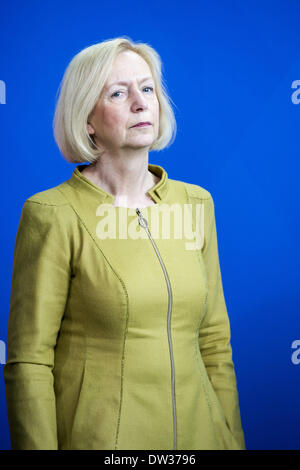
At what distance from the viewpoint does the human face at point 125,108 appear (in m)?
1.21

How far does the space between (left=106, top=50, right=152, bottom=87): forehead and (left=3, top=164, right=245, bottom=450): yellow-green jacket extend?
208 millimetres

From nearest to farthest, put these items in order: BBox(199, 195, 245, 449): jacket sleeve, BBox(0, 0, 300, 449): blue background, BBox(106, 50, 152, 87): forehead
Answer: BBox(106, 50, 152, 87): forehead
BBox(199, 195, 245, 449): jacket sleeve
BBox(0, 0, 300, 449): blue background

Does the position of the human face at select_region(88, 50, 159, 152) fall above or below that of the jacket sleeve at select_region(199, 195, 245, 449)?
above

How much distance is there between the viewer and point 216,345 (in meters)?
1.34

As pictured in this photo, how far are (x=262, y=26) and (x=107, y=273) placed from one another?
136cm

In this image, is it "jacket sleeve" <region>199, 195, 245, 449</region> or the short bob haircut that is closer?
the short bob haircut

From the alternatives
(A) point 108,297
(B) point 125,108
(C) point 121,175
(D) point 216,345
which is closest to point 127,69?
(B) point 125,108

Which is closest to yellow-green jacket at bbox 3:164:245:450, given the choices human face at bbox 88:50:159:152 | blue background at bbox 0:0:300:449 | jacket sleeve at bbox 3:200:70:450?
jacket sleeve at bbox 3:200:70:450

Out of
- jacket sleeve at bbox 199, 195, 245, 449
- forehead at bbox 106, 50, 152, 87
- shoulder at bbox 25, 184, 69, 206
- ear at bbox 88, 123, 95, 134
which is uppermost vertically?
forehead at bbox 106, 50, 152, 87

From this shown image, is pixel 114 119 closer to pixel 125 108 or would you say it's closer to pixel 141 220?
pixel 125 108

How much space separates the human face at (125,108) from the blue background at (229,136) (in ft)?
2.88

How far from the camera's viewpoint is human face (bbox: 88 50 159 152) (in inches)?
47.5

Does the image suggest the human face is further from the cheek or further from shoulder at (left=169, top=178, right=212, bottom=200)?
shoulder at (left=169, top=178, right=212, bottom=200)

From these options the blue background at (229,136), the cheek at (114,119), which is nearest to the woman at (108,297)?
the cheek at (114,119)
